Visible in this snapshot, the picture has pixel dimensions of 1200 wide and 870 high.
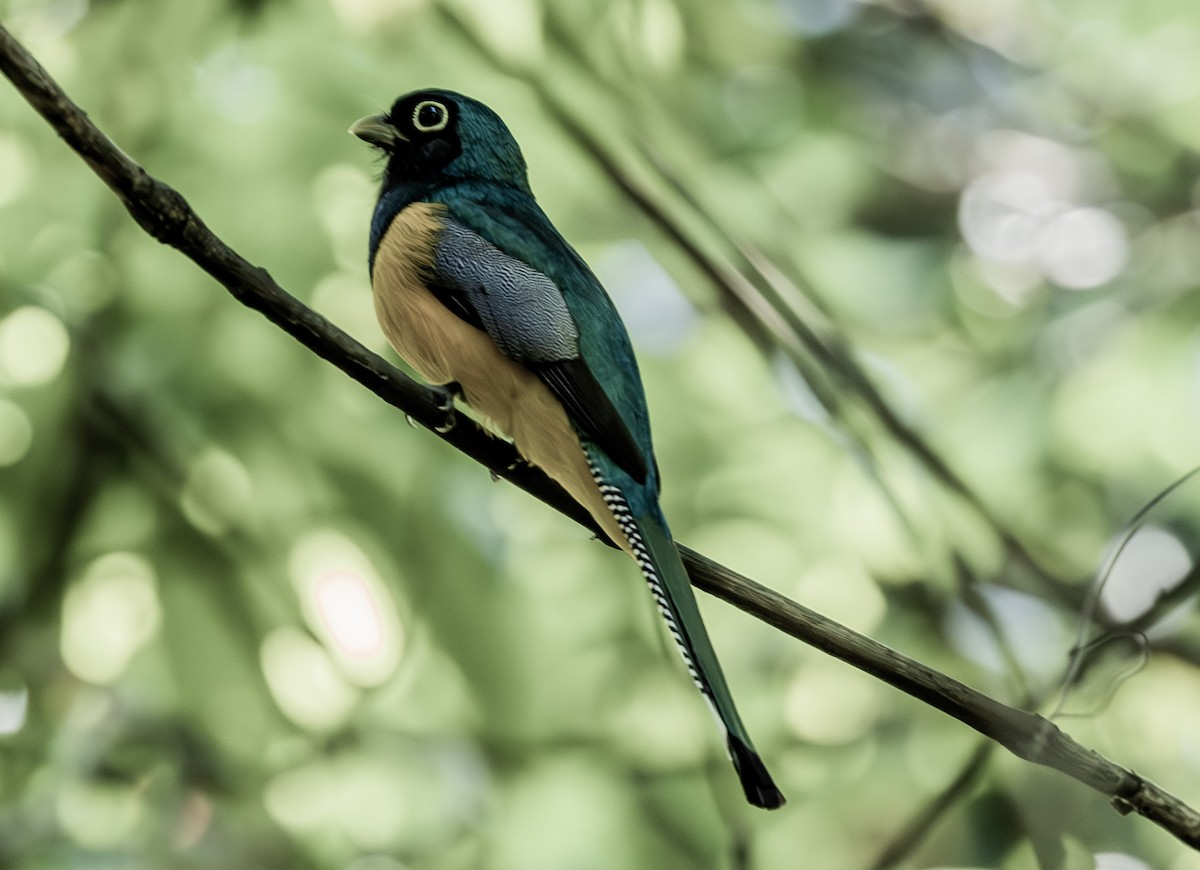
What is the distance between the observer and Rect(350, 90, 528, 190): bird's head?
323cm

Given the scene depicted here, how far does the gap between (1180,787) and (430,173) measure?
322cm

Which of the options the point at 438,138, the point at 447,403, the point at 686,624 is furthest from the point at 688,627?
the point at 438,138

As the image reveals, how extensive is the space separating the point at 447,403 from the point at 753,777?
40.7 inches

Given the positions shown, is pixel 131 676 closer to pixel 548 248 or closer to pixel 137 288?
pixel 137 288

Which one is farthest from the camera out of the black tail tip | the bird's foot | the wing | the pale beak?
the pale beak

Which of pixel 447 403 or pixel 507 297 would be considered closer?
pixel 447 403

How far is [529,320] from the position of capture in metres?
2.78

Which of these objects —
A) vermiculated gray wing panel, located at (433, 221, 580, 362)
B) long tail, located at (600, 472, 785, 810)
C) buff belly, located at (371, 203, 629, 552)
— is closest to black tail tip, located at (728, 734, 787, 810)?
long tail, located at (600, 472, 785, 810)

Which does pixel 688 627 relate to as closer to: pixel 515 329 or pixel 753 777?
pixel 753 777

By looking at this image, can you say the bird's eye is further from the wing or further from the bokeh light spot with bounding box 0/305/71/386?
the bokeh light spot with bounding box 0/305/71/386

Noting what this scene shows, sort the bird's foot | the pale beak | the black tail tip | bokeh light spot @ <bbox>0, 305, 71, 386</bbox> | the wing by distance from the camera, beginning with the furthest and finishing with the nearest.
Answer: bokeh light spot @ <bbox>0, 305, 71, 386</bbox> < the pale beak < the wing < the bird's foot < the black tail tip

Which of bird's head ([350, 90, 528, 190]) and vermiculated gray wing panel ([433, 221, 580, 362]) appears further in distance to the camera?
bird's head ([350, 90, 528, 190])

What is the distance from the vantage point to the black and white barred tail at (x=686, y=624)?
212 cm

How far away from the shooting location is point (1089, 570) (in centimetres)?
450
